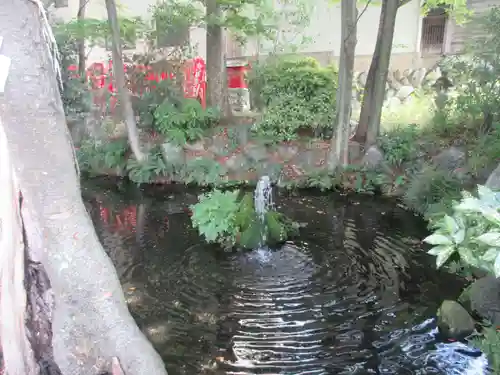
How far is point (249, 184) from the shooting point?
36.6 ft

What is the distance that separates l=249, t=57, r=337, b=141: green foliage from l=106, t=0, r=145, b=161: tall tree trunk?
3025 millimetres

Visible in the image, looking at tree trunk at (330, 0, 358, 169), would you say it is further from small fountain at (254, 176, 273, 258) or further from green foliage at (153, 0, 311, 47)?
small fountain at (254, 176, 273, 258)

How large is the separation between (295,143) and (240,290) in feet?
20.6

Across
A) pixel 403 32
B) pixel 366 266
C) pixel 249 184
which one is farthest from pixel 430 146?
pixel 403 32

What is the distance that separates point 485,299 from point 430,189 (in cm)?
375

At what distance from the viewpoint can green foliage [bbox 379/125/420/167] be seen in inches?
407

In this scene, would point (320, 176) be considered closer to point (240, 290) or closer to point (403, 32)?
point (240, 290)

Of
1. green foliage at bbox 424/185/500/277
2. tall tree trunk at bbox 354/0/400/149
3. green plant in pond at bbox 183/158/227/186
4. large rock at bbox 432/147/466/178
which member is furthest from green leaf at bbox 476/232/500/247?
green plant in pond at bbox 183/158/227/186

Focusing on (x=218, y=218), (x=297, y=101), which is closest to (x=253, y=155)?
(x=297, y=101)

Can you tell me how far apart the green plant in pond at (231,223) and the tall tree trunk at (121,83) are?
198 inches

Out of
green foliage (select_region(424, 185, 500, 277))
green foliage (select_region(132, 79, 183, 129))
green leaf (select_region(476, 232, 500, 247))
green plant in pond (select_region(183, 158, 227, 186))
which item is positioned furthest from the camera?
green foliage (select_region(132, 79, 183, 129))

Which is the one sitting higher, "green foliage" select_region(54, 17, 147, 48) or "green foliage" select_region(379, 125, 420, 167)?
"green foliage" select_region(54, 17, 147, 48)

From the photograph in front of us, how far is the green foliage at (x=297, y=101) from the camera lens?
11.4 m

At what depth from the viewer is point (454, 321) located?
16.2 ft
